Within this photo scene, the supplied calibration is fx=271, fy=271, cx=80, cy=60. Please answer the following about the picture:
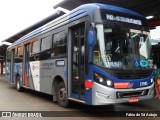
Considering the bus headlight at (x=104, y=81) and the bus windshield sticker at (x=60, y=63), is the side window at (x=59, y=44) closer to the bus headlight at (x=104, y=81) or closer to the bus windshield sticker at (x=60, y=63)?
the bus windshield sticker at (x=60, y=63)

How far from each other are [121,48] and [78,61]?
147 cm

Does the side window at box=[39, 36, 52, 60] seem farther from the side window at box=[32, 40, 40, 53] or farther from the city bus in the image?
the city bus

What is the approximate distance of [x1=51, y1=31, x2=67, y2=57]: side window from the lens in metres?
9.63

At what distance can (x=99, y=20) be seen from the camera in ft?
25.7

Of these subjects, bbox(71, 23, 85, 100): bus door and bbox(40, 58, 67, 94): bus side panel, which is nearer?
bbox(71, 23, 85, 100): bus door

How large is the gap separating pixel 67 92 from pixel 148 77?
2.71 meters

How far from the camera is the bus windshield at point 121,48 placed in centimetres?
768

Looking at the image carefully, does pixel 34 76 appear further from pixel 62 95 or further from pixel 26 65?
pixel 62 95

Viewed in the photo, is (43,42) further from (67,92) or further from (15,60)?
(15,60)

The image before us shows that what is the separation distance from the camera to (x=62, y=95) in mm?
9820

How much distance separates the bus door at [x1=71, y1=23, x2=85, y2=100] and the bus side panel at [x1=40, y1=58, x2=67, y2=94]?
0.64 m

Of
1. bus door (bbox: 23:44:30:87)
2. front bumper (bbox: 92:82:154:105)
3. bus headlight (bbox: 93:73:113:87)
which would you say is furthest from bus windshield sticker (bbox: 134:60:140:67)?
bus door (bbox: 23:44:30:87)

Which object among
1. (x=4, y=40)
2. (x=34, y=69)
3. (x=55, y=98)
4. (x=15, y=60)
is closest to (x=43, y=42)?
(x=34, y=69)

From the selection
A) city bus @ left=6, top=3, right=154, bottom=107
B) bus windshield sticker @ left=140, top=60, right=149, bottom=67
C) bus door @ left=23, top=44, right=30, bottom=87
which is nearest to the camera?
city bus @ left=6, top=3, right=154, bottom=107
